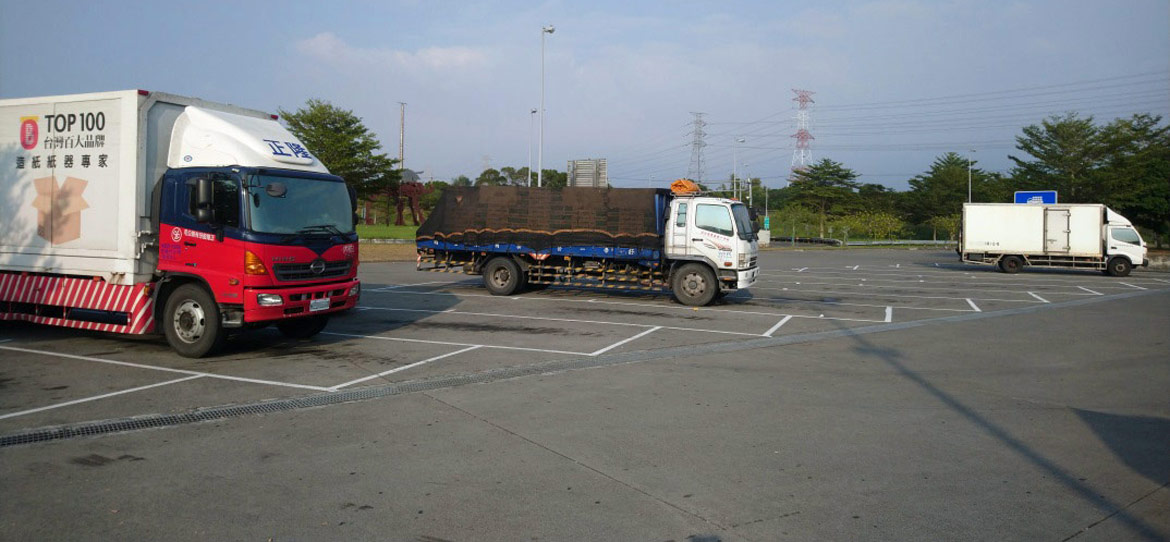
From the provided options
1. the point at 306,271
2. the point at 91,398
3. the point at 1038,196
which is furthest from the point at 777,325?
the point at 1038,196

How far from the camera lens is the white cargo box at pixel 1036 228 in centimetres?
2950

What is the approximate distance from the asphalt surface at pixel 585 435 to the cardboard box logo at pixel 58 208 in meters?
1.58

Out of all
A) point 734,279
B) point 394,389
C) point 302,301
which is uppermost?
point 734,279

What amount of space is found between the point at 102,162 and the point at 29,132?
1.62m

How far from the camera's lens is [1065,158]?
187ft

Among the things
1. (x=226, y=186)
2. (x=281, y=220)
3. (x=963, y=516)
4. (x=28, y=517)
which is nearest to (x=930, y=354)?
(x=963, y=516)

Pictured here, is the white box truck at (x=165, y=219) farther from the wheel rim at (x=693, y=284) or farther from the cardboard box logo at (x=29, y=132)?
the wheel rim at (x=693, y=284)

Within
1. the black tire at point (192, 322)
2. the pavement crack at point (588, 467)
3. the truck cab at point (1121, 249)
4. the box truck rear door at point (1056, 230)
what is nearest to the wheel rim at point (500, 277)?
the black tire at point (192, 322)

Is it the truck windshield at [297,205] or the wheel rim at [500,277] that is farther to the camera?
the wheel rim at [500,277]

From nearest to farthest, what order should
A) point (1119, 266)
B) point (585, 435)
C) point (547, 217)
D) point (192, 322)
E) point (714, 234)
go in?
point (585, 435)
point (192, 322)
point (714, 234)
point (547, 217)
point (1119, 266)

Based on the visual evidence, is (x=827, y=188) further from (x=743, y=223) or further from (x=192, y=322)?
(x=192, y=322)

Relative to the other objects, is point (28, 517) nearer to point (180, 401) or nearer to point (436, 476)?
point (436, 476)

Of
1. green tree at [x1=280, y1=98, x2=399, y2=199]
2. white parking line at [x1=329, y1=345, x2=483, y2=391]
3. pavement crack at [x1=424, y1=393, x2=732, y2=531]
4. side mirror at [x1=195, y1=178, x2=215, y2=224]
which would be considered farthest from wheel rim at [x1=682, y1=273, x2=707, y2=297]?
green tree at [x1=280, y1=98, x2=399, y2=199]

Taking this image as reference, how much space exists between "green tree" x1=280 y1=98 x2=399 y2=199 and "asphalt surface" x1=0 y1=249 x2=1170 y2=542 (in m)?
44.8
